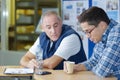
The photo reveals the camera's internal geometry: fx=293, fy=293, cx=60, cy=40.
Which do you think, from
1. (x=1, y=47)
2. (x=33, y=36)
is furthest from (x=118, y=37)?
(x=1, y=47)

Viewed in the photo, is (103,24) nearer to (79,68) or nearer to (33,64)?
(79,68)

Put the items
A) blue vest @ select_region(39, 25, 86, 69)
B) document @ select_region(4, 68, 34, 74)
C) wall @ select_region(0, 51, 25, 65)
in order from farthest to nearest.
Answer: wall @ select_region(0, 51, 25, 65) < blue vest @ select_region(39, 25, 86, 69) < document @ select_region(4, 68, 34, 74)

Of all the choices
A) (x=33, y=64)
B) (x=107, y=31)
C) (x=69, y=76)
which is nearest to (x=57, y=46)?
(x=33, y=64)

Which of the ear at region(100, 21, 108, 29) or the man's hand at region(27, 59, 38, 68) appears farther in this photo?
the man's hand at region(27, 59, 38, 68)

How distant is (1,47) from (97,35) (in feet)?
10.6

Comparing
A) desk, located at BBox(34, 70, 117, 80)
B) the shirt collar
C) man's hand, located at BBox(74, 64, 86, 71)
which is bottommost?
desk, located at BBox(34, 70, 117, 80)

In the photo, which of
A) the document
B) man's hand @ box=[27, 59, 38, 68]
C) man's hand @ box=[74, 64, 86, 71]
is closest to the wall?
man's hand @ box=[27, 59, 38, 68]

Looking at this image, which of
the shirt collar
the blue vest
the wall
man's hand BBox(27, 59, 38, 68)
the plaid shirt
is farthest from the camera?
the wall

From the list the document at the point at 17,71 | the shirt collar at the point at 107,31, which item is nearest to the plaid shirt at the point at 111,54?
the shirt collar at the point at 107,31

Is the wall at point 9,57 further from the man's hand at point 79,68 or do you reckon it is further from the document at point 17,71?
the man's hand at point 79,68

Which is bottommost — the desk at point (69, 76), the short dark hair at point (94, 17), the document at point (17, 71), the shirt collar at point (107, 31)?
the document at point (17, 71)

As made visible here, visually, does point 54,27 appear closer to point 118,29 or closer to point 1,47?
point 118,29

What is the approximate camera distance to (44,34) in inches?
131

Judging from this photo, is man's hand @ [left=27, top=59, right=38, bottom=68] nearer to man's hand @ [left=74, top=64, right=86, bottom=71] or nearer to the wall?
man's hand @ [left=74, top=64, right=86, bottom=71]
